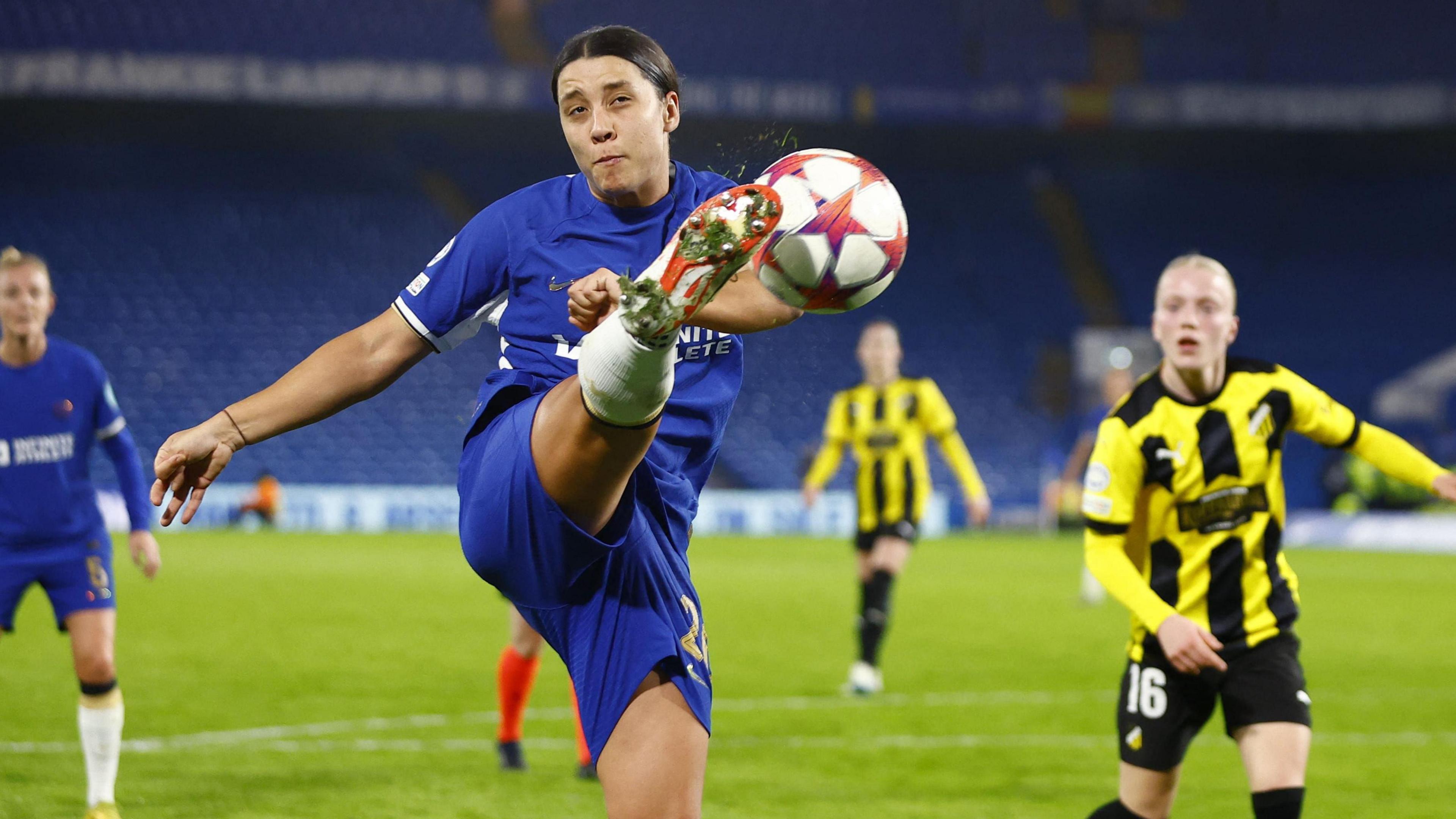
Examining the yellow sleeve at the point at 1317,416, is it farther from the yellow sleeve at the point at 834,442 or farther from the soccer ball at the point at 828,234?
Answer: the yellow sleeve at the point at 834,442

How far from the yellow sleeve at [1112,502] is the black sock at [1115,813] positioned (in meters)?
0.50

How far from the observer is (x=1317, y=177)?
3234 centimetres

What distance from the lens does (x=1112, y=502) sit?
4238 millimetres

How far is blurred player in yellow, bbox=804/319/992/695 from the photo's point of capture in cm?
916

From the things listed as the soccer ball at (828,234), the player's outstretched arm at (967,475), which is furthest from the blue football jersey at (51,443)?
the player's outstretched arm at (967,475)

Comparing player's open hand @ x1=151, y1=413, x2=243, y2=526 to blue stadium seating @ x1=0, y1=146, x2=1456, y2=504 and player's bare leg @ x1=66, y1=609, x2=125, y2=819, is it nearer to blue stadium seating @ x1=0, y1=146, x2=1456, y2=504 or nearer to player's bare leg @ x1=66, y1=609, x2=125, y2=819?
player's bare leg @ x1=66, y1=609, x2=125, y2=819

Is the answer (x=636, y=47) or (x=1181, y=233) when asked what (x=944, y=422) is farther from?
(x=1181, y=233)

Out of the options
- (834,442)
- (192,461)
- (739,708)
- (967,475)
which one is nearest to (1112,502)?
(192,461)

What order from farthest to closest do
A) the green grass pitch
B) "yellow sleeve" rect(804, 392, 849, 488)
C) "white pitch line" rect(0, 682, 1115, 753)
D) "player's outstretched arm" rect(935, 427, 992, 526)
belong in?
"player's outstretched arm" rect(935, 427, 992, 526) < "yellow sleeve" rect(804, 392, 849, 488) < "white pitch line" rect(0, 682, 1115, 753) < the green grass pitch

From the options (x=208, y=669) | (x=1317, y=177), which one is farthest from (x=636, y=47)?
(x=1317, y=177)

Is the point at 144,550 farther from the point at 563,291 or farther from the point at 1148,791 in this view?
the point at 1148,791

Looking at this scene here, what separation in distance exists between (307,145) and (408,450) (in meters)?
7.14

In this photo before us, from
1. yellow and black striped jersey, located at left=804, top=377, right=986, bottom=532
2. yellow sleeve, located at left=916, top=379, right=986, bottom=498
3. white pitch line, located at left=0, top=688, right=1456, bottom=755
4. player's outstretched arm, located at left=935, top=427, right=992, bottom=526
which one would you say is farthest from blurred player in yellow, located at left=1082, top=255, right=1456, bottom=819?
player's outstretched arm, located at left=935, top=427, right=992, bottom=526

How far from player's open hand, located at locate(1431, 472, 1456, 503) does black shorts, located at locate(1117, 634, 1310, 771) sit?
629mm
